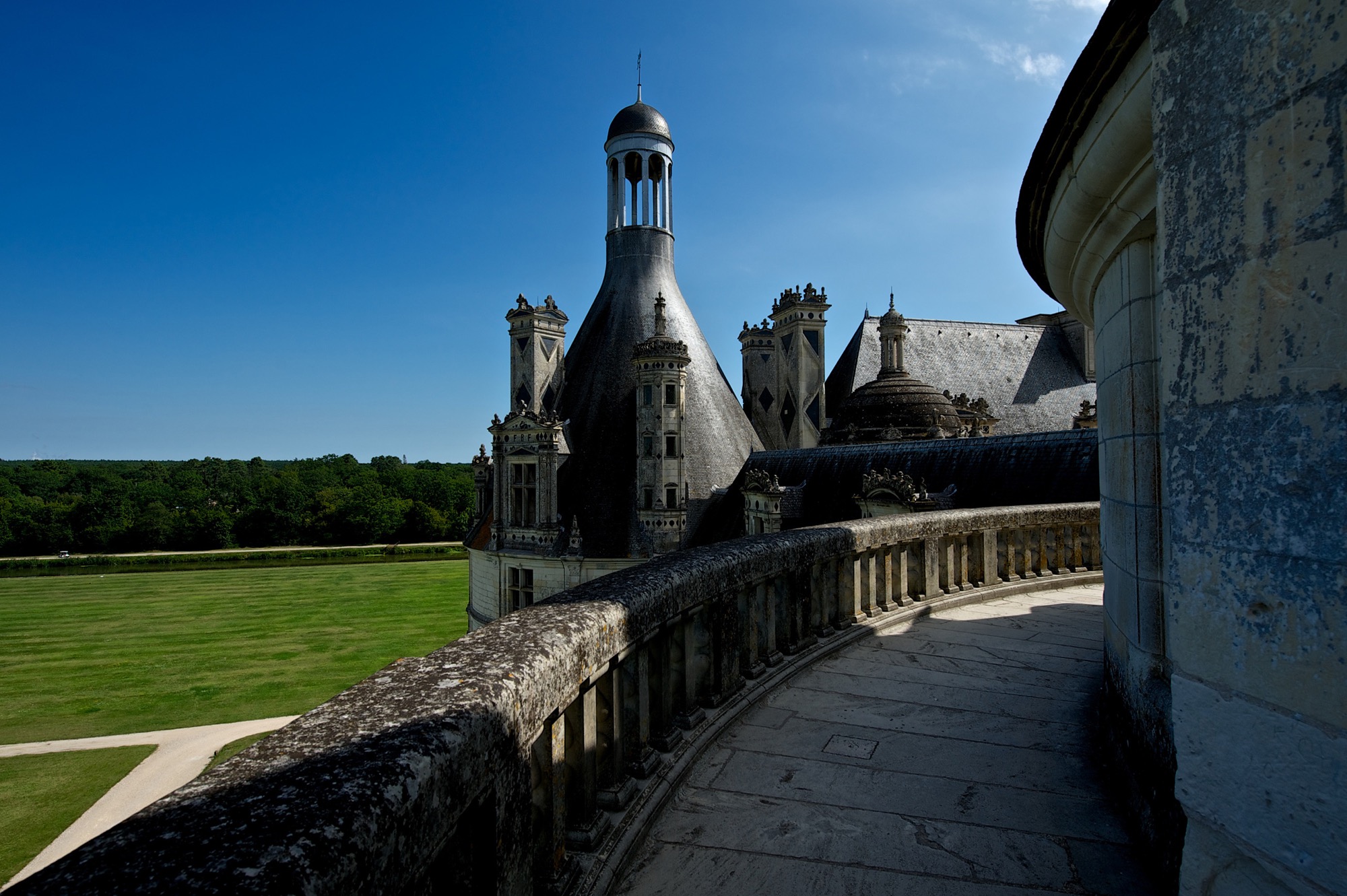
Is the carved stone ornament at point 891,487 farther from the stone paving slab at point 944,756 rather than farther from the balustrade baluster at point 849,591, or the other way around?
the stone paving slab at point 944,756

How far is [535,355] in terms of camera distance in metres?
26.2

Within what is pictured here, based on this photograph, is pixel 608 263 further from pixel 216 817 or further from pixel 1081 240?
pixel 216 817

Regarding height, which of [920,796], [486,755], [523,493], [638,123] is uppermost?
[638,123]

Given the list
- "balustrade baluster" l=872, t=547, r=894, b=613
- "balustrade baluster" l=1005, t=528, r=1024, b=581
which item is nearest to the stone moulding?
"balustrade baluster" l=872, t=547, r=894, b=613

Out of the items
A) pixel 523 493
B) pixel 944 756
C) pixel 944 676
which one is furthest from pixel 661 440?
pixel 944 756

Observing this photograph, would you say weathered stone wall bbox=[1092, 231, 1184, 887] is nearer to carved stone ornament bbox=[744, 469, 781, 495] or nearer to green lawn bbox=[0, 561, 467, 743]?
carved stone ornament bbox=[744, 469, 781, 495]

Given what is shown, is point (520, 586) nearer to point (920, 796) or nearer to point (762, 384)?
point (762, 384)

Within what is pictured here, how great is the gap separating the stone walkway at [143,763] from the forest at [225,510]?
53.6m

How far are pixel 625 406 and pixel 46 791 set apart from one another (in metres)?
18.7

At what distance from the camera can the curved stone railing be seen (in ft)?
3.72

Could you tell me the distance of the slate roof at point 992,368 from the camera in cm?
3316

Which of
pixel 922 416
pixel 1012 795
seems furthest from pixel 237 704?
pixel 1012 795

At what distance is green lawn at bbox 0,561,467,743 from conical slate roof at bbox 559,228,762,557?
684 centimetres

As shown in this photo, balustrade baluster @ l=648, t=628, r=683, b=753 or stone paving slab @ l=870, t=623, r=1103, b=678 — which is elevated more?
balustrade baluster @ l=648, t=628, r=683, b=753
